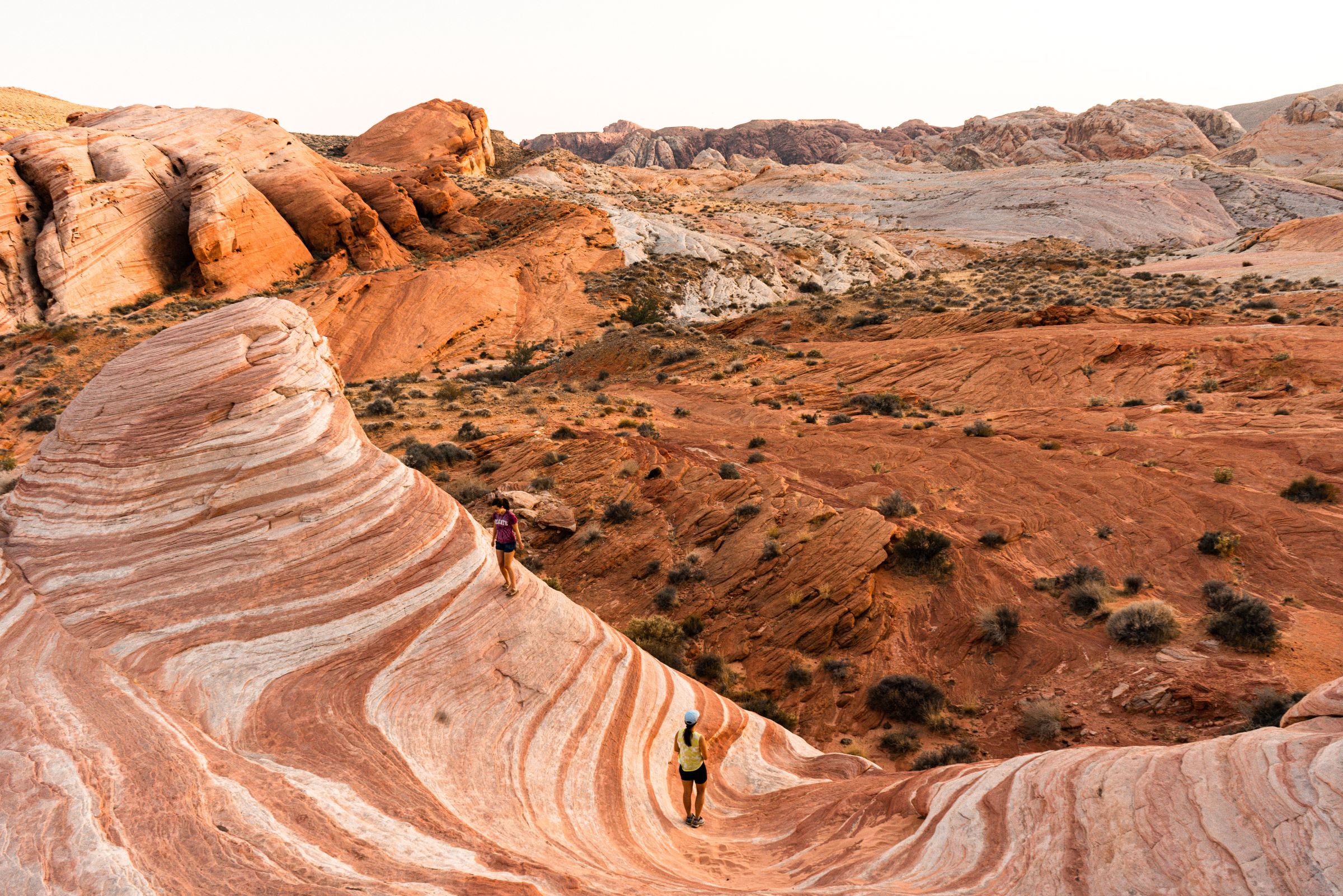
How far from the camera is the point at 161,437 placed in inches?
311

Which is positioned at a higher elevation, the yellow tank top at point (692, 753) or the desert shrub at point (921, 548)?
the yellow tank top at point (692, 753)

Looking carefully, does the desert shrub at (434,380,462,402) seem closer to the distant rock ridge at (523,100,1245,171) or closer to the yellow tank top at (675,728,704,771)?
the yellow tank top at (675,728,704,771)

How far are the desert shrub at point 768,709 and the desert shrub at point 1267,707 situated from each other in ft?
20.7

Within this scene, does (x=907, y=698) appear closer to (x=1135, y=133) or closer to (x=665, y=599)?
(x=665, y=599)

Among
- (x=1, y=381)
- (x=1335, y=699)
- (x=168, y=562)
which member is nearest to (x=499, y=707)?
(x=168, y=562)

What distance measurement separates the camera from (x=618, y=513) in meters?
17.1

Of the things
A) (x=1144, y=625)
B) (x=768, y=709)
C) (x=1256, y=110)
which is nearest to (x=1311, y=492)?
(x=1144, y=625)

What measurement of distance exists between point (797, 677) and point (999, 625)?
3.82 meters

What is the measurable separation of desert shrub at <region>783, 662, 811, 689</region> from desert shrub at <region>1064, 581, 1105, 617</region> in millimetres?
5032

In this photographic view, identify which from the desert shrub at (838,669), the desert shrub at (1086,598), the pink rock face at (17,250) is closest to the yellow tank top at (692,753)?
the desert shrub at (838,669)

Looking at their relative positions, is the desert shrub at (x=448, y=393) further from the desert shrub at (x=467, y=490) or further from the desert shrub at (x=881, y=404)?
the desert shrub at (x=881, y=404)

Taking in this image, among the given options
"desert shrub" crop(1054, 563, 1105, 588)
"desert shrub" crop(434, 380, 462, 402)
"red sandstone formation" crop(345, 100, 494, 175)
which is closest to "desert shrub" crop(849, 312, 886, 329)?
"desert shrub" crop(434, 380, 462, 402)

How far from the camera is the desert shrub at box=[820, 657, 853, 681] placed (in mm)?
12336

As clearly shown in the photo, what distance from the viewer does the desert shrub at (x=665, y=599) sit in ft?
47.1
